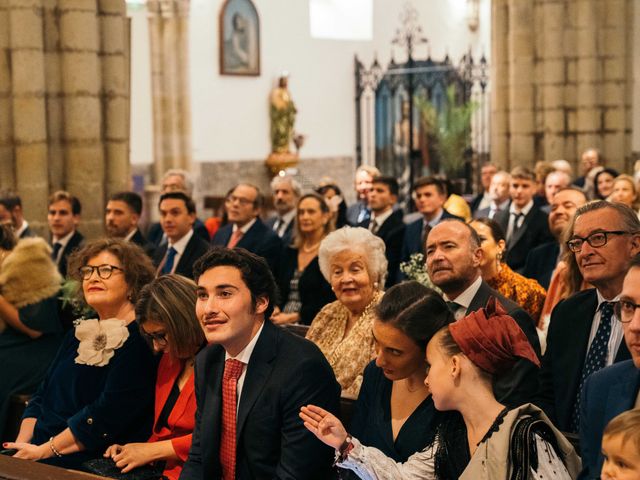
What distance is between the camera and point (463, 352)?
3146 mm

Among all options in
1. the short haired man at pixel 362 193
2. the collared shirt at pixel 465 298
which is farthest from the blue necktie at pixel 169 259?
the collared shirt at pixel 465 298

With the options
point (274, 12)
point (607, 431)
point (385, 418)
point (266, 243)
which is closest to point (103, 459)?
point (385, 418)

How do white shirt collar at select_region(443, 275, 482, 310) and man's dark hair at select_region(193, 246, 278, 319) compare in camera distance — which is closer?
man's dark hair at select_region(193, 246, 278, 319)

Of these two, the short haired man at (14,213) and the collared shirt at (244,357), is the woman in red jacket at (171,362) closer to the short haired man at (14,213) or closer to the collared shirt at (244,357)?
the collared shirt at (244,357)

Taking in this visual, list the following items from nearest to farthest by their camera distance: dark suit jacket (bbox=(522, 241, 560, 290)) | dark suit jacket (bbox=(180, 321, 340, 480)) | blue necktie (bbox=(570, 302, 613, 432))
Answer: dark suit jacket (bbox=(180, 321, 340, 480)) < blue necktie (bbox=(570, 302, 613, 432)) < dark suit jacket (bbox=(522, 241, 560, 290))

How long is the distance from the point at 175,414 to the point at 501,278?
200cm

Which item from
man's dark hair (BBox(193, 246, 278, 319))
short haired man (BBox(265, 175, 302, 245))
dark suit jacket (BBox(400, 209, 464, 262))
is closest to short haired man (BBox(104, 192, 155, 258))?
short haired man (BBox(265, 175, 302, 245))

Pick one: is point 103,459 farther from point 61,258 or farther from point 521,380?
point 61,258

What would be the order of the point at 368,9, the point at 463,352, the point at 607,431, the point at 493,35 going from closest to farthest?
the point at 607,431 → the point at 463,352 → the point at 493,35 → the point at 368,9

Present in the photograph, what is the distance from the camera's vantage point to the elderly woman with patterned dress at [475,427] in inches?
117

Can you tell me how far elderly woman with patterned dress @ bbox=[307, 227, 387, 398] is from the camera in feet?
15.4

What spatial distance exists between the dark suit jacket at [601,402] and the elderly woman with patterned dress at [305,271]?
3403mm

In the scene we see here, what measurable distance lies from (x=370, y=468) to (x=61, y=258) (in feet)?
16.7

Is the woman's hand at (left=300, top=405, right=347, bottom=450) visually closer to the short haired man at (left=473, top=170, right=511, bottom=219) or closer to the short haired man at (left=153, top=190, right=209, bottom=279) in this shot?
the short haired man at (left=153, top=190, right=209, bottom=279)
